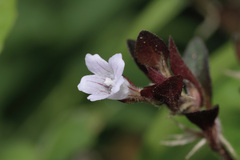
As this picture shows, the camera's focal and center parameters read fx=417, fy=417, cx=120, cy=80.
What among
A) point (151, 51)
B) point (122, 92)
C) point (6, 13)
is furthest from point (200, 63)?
point (6, 13)

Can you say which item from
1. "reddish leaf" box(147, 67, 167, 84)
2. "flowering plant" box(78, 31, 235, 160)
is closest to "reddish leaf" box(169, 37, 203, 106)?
"flowering plant" box(78, 31, 235, 160)

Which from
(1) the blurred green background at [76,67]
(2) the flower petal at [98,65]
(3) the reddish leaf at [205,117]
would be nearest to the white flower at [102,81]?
(2) the flower petal at [98,65]

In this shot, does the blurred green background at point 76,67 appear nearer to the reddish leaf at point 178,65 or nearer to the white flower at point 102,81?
the reddish leaf at point 178,65

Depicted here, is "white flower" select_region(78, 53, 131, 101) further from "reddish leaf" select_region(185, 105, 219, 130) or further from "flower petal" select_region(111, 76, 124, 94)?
"reddish leaf" select_region(185, 105, 219, 130)

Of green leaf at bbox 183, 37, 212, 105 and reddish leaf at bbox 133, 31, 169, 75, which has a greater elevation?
reddish leaf at bbox 133, 31, 169, 75

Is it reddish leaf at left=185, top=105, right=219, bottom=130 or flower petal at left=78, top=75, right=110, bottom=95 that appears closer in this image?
flower petal at left=78, top=75, right=110, bottom=95

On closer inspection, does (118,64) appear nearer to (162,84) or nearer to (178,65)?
(162,84)

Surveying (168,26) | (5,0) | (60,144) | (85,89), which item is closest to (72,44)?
(168,26)
